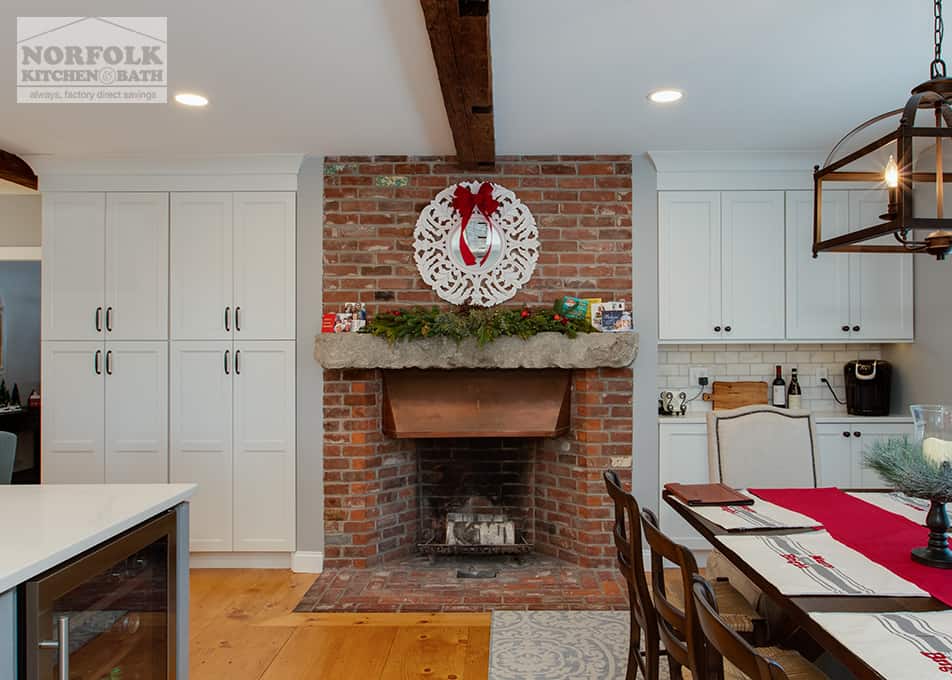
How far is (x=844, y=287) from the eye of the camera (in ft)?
12.7

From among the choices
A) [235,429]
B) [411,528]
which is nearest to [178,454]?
[235,429]

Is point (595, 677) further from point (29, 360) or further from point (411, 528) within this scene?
point (29, 360)

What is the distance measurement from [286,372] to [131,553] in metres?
2.23

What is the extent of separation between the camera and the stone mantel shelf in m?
3.61

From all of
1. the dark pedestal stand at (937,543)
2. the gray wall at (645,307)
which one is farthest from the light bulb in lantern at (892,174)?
the gray wall at (645,307)

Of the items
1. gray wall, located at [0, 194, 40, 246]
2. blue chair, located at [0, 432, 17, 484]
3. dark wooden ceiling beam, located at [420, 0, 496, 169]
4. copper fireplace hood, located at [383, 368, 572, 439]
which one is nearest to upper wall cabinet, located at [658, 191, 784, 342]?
copper fireplace hood, located at [383, 368, 572, 439]

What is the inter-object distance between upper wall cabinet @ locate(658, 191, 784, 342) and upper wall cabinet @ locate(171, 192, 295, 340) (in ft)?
7.38

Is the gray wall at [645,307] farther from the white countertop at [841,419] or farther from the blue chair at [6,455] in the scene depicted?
the blue chair at [6,455]

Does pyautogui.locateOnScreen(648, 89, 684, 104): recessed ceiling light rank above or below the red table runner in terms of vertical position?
above

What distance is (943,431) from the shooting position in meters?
1.77

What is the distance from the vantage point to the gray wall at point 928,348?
3566 millimetres

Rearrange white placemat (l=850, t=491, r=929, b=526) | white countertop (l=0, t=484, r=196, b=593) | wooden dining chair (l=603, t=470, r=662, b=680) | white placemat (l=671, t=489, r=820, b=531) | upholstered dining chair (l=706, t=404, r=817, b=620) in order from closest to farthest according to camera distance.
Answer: white countertop (l=0, t=484, r=196, b=593), wooden dining chair (l=603, t=470, r=662, b=680), white placemat (l=671, t=489, r=820, b=531), white placemat (l=850, t=491, r=929, b=526), upholstered dining chair (l=706, t=404, r=817, b=620)

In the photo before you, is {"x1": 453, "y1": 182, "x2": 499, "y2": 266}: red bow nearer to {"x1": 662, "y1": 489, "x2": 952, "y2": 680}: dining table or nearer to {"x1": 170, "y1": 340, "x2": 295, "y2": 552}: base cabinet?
{"x1": 170, "y1": 340, "x2": 295, "y2": 552}: base cabinet

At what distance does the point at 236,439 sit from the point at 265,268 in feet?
3.39
